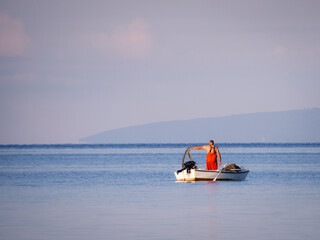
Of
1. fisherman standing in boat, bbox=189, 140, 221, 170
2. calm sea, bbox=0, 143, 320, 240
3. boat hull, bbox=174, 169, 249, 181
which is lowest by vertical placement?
calm sea, bbox=0, 143, 320, 240

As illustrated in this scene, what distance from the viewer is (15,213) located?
22.2m

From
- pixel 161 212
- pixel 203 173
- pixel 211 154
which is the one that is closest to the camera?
pixel 161 212

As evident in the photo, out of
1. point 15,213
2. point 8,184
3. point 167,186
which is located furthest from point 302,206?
point 8,184

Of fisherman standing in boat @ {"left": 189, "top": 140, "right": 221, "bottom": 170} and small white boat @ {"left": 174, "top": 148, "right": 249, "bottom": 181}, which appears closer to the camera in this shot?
fisherman standing in boat @ {"left": 189, "top": 140, "right": 221, "bottom": 170}

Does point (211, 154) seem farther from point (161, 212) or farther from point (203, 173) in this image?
point (161, 212)

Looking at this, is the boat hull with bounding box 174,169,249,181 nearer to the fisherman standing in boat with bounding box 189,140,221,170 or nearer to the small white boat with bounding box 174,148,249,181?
the small white boat with bounding box 174,148,249,181

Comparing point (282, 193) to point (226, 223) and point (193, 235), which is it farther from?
point (193, 235)

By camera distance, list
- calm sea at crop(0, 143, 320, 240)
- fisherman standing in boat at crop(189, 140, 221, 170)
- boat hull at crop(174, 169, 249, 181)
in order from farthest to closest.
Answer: boat hull at crop(174, 169, 249, 181), fisherman standing in boat at crop(189, 140, 221, 170), calm sea at crop(0, 143, 320, 240)

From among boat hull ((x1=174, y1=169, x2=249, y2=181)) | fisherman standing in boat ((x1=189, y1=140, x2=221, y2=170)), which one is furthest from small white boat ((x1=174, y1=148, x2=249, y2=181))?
fisherman standing in boat ((x1=189, y1=140, x2=221, y2=170))

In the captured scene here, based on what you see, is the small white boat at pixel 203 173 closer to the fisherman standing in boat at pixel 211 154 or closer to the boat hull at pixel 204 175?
the boat hull at pixel 204 175

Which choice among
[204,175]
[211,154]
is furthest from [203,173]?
[211,154]

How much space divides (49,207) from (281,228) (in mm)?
8898

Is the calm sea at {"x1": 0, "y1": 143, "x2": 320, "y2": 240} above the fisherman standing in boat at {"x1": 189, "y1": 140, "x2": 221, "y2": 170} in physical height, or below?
below

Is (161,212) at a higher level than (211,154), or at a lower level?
lower
